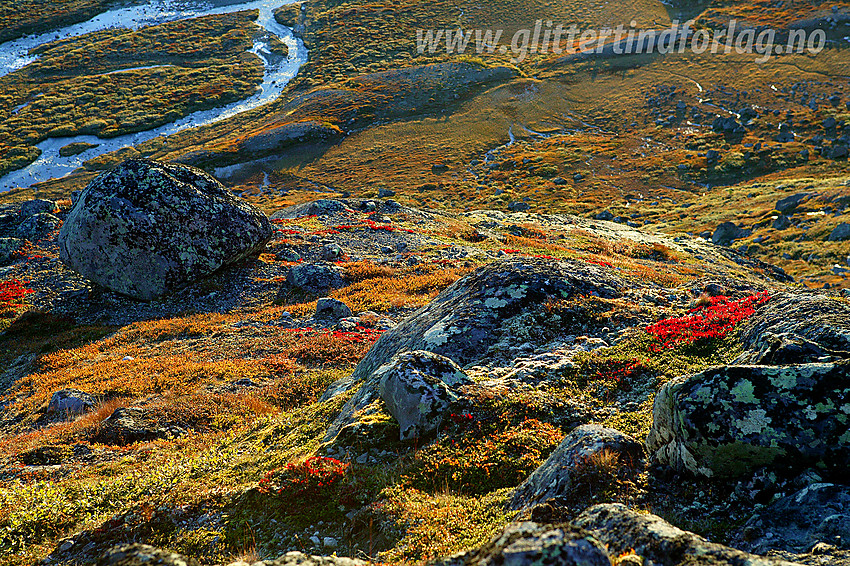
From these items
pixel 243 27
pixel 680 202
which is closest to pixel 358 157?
pixel 680 202

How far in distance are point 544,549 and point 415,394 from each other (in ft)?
18.0


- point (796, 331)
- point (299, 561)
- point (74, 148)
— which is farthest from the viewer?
point (74, 148)

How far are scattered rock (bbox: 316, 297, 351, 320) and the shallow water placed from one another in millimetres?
90196

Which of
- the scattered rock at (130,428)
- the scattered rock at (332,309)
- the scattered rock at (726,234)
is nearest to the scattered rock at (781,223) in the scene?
the scattered rock at (726,234)

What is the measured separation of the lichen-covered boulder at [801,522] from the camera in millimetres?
5102

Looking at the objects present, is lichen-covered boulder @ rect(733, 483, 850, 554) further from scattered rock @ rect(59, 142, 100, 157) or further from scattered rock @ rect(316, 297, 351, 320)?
scattered rock @ rect(59, 142, 100, 157)

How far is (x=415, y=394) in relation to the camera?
9.49 m

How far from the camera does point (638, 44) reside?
130875mm

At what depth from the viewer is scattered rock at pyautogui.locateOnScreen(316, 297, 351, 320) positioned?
23.2 meters

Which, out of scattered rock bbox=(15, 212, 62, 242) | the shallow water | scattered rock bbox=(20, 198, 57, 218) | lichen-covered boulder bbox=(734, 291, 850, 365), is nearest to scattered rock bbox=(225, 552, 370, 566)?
lichen-covered boulder bbox=(734, 291, 850, 365)

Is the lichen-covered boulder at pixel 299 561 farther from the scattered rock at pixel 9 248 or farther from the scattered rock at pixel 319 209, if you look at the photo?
the scattered rock at pixel 319 209

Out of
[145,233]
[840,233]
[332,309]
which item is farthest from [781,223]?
[145,233]

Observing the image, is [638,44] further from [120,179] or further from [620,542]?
[620,542]

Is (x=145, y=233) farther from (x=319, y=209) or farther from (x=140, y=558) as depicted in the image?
(x=140, y=558)
